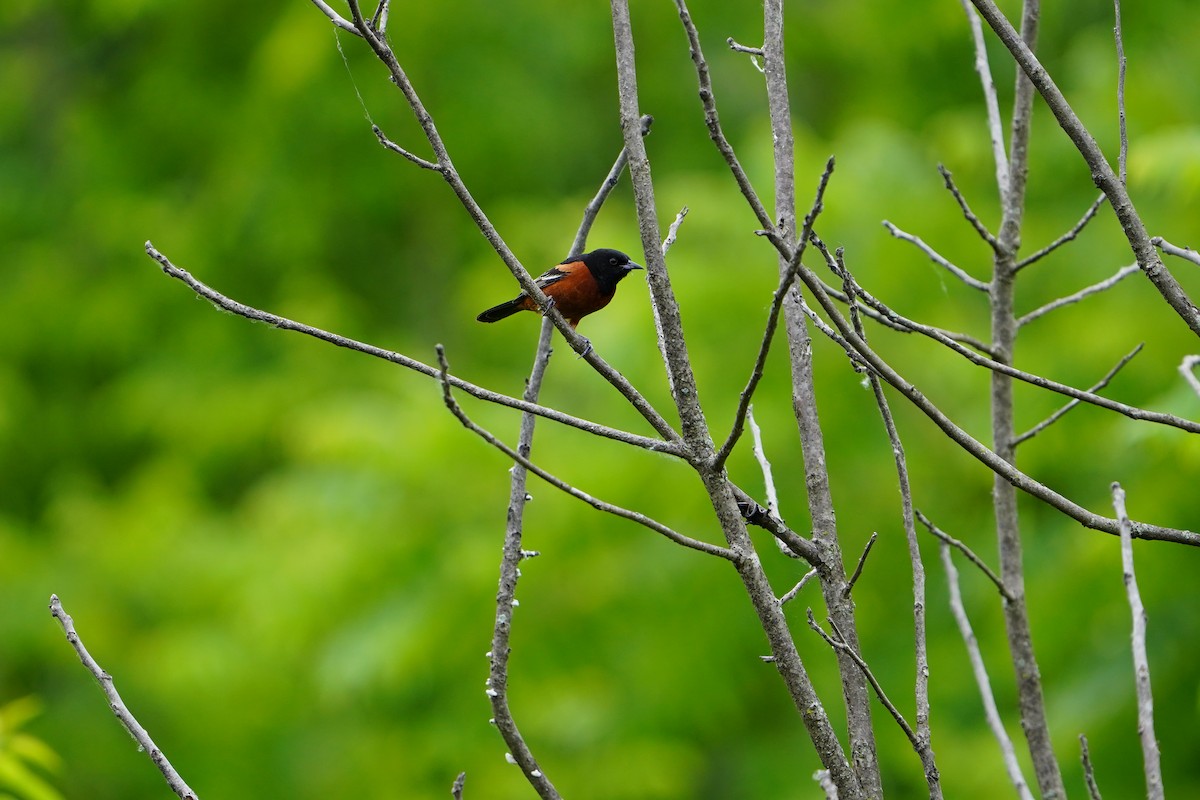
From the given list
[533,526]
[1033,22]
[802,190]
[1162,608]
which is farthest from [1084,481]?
[1033,22]

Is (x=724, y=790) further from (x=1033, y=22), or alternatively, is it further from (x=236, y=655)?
(x=1033, y=22)

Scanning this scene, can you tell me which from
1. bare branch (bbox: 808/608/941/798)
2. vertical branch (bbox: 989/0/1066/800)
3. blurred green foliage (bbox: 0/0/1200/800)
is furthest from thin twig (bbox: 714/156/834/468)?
blurred green foliage (bbox: 0/0/1200/800)

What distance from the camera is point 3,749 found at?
2943 millimetres

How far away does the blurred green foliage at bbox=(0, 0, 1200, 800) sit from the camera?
6.27m

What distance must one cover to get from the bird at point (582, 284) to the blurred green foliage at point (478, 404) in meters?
1.54

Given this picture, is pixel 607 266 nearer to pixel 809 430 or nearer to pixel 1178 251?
pixel 809 430

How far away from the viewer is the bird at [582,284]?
4.86 m

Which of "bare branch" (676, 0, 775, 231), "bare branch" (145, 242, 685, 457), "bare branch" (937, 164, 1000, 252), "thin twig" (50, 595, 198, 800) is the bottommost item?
"thin twig" (50, 595, 198, 800)

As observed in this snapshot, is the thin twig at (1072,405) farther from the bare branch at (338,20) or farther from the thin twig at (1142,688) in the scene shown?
the bare branch at (338,20)

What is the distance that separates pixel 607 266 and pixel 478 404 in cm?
280

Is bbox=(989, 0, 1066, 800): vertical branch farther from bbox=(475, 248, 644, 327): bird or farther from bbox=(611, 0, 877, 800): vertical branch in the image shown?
bbox=(475, 248, 644, 327): bird

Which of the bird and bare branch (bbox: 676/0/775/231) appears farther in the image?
the bird

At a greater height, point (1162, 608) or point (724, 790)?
point (724, 790)

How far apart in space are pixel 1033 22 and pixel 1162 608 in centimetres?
323
